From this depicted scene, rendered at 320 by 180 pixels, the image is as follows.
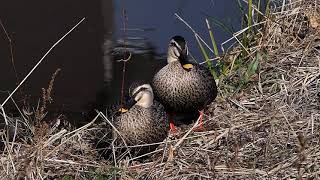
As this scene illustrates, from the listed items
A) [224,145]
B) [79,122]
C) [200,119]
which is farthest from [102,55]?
[224,145]

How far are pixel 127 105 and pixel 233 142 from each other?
714mm

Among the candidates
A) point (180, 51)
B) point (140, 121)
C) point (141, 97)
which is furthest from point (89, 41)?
point (140, 121)

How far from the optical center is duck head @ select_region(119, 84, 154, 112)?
430cm

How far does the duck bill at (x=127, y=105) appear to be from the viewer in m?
4.18

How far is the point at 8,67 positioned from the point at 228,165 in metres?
3.07

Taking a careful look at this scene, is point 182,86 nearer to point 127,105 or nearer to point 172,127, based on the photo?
point 172,127

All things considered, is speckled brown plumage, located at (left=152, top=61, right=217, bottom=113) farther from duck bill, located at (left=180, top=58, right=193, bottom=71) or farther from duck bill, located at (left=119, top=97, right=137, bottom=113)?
duck bill, located at (left=119, top=97, right=137, bottom=113)

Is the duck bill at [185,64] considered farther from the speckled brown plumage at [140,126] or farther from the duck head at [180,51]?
the speckled brown plumage at [140,126]

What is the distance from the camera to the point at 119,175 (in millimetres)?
3877

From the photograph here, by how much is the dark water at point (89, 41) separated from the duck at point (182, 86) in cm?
97

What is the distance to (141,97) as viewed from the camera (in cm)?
434

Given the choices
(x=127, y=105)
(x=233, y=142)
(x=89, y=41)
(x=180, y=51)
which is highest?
(x=180, y=51)

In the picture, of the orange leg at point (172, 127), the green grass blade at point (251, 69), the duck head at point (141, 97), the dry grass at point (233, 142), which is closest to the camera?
the dry grass at point (233, 142)

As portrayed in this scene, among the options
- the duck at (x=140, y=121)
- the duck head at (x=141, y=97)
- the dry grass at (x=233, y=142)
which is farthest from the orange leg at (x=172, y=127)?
the duck head at (x=141, y=97)
